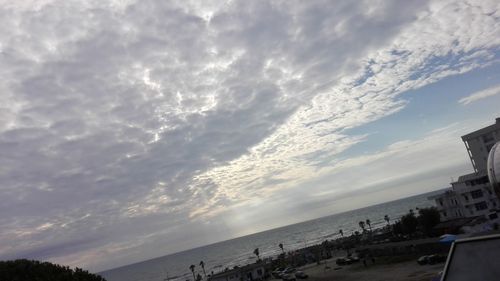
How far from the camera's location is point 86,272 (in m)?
34.4

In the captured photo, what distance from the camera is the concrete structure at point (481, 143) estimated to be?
8276 cm

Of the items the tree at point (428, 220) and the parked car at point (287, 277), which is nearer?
the parked car at point (287, 277)

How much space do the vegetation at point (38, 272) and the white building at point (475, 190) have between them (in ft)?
221

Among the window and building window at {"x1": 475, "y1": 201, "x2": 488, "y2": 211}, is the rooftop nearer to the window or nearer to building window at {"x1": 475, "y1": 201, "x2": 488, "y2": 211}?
the window

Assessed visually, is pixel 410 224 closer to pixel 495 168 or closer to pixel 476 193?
pixel 476 193

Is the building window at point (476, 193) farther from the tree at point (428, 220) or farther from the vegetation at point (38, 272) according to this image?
the vegetation at point (38, 272)

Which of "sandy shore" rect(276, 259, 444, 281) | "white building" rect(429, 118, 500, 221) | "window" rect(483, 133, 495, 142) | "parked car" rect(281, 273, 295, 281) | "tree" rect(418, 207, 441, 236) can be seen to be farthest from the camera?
"window" rect(483, 133, 495, 142)

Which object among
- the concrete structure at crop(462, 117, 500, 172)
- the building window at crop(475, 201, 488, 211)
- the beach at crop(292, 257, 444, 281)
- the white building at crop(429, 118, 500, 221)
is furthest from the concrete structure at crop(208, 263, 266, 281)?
the concrete structure at crop(462, 117, 500, 172)

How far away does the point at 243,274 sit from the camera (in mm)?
81438

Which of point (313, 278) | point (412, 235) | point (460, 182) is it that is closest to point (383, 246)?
point (313, 278)

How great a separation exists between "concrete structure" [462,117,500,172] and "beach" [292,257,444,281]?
127ft

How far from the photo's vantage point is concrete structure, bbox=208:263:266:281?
78.0 metres

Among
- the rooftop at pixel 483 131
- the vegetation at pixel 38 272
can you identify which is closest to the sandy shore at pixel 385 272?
the vegetation at pixel 38 272

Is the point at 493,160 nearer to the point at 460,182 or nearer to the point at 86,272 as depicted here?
the point at 86,272
